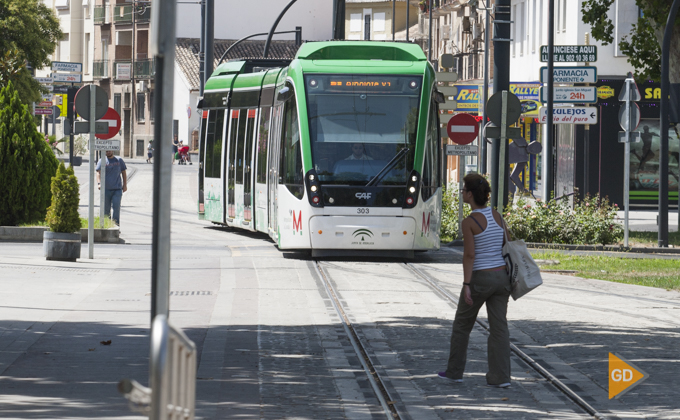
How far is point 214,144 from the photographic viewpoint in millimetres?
25578

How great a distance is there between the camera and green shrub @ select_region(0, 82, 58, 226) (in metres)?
22.9

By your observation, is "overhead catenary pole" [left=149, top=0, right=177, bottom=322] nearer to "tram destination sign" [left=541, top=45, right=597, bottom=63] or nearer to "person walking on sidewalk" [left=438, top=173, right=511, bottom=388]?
"person walking on sidewalk" [left=438, top=173, right=511, bottom=388]

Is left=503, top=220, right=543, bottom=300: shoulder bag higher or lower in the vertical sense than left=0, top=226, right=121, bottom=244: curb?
→ higher

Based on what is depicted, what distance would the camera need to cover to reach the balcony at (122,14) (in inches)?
3233

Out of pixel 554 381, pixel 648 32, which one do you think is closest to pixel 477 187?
pixel 554 381

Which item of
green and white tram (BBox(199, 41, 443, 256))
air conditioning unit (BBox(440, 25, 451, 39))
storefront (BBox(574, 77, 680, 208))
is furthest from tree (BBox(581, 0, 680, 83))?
air conditioning unit (BBox(440, 25, 451, 39))

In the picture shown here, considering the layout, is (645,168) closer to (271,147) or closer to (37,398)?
(271,147)

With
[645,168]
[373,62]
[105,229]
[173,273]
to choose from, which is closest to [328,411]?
[173,273]

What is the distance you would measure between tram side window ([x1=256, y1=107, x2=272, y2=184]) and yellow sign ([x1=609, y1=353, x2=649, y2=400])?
495 inches

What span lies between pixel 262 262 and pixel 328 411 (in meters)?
11.2

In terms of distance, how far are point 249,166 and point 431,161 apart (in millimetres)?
5091

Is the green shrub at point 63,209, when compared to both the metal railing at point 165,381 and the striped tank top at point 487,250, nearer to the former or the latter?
the striped tank top at point 487,250

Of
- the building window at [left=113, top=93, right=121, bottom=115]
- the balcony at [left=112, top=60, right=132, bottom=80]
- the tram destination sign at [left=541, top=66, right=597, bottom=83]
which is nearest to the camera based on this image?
the tram destination sign at [left=541, top=66, right=597, bottom=83]

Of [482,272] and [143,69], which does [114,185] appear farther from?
[143,69]
